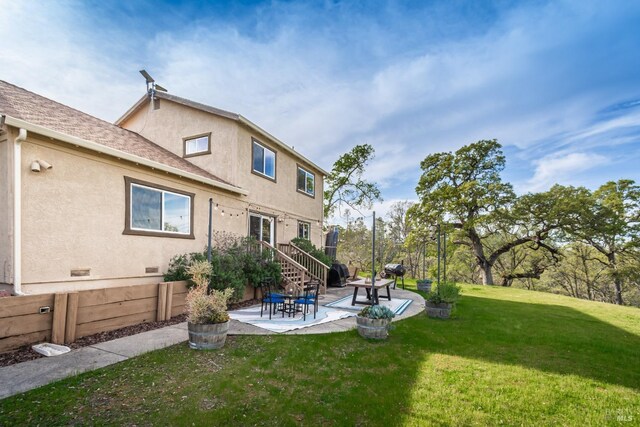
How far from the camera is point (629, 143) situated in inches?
593

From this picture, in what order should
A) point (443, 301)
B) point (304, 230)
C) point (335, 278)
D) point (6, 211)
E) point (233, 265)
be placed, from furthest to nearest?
point (304, 230)
point (335, 278)
point (233, 265)
point (443, 301)
point (6, 211)

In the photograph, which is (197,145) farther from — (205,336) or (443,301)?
(443,301)

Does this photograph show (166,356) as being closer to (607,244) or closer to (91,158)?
(91,158)

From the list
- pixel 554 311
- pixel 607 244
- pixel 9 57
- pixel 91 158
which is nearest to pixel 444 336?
pixel 554 311

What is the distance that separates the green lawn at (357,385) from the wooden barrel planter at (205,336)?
170mm

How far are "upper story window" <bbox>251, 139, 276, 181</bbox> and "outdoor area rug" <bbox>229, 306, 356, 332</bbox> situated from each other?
205 inches

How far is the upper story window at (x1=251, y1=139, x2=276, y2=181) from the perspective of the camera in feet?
36.1

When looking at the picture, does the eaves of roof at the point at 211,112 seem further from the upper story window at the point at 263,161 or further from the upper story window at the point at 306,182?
the upper story window at the point at 306,182

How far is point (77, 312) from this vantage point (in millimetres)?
4988

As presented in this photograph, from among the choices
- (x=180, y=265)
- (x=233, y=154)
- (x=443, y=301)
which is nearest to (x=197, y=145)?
(x=233, y=154)

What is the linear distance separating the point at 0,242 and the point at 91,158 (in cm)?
210

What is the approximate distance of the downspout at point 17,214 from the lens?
4.99 metres

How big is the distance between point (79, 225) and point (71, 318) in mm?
1942

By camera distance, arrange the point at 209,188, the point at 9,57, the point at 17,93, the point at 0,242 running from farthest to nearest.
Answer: the point at 209,188 → the point at 9,57 → the point at 17,93 → the point at 0,242
